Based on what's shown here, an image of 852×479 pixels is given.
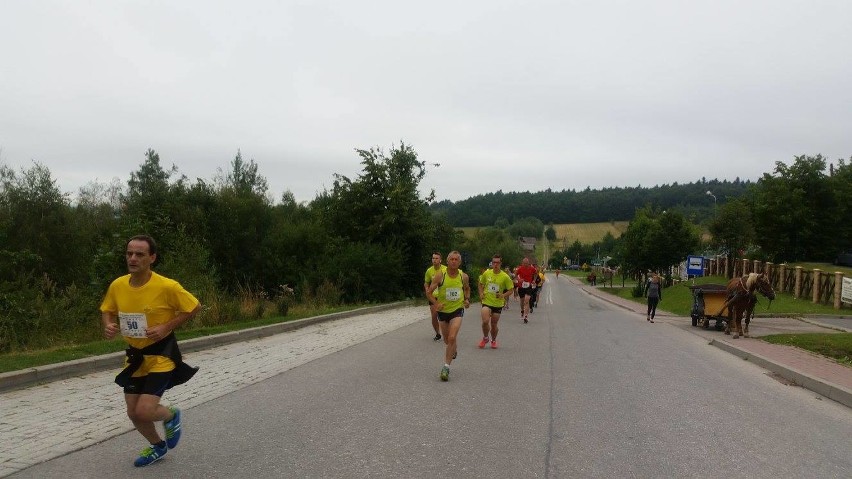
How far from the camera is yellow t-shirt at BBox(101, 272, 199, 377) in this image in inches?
192

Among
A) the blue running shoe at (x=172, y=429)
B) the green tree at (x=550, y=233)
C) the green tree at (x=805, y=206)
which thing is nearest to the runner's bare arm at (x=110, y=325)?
the blue running shoe at (x=172, y=429)

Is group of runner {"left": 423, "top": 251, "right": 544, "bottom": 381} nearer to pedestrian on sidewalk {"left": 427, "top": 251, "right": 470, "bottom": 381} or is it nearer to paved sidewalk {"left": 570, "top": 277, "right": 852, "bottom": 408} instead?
pedestrian on sidewalk {"left": 427, "top": 251, "right": 470, "bottom": 381}

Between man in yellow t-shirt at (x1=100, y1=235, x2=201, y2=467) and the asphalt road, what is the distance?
35 centimetres

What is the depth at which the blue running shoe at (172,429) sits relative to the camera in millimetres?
5082

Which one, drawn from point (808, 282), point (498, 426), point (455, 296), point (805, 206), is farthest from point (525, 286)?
point (805, 206)

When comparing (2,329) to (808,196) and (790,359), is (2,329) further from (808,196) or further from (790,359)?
(808,196)

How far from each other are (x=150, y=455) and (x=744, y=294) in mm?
14769

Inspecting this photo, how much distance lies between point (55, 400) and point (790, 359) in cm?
1142

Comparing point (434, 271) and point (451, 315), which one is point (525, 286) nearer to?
point (434, 271)

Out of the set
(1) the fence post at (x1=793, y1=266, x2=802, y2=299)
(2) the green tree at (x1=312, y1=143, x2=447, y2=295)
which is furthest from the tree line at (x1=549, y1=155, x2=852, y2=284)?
(2) the green tree at (x1=312, y1=143, x2=447, y2=295)

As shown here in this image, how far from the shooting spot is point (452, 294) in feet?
32.8

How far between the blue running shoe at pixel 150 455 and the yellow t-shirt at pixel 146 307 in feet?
2.04

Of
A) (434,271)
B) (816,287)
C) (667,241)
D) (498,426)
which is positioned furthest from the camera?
(667,241)

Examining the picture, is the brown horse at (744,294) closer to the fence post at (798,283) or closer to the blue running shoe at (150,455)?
the blue running shoe at (150,455)
